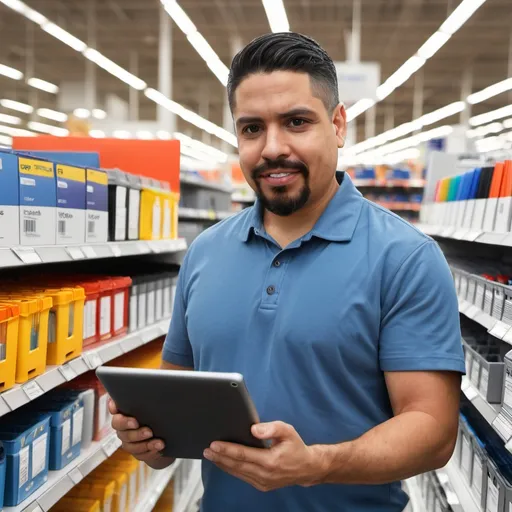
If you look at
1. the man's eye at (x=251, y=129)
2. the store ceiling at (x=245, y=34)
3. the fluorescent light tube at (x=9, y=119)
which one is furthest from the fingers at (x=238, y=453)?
the fluorescent light tube at (x=9, y=119)

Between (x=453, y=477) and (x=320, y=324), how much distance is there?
2505 mm

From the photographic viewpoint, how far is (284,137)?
4.99ft

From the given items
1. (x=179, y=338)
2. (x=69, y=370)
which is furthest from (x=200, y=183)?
(x=179, y=338)

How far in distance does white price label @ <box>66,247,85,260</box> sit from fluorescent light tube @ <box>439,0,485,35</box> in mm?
6969

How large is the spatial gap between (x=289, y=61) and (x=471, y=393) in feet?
6.78

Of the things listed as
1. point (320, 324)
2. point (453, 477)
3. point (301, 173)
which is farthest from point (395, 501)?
point (453, 477)

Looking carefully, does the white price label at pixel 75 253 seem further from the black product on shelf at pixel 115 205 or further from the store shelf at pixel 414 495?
the store shelf at pixel 414 495

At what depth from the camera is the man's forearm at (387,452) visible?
1297mm

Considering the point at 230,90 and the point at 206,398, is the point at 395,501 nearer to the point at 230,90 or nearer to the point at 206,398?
the point at 206,398

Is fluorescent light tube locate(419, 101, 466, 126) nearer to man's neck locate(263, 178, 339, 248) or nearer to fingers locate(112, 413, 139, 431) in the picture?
man's neck locate(263, 178, 339, 248)

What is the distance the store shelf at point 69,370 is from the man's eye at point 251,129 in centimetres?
112

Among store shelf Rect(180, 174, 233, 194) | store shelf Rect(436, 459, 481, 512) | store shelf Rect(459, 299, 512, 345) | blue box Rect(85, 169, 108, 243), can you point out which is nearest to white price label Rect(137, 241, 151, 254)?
blue box Rect(85, 169, 108, 243)

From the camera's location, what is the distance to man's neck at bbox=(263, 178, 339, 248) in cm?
164

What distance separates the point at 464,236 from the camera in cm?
347
